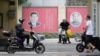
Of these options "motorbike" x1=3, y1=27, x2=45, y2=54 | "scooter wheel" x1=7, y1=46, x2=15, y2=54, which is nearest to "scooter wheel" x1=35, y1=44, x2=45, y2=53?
"motorbike" x1=3, y1=27, x2=45, y2=54

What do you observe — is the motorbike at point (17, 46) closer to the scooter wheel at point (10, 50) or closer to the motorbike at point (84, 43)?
the scooter wheel at point (10, 50)

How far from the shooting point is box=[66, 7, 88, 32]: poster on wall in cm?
4178

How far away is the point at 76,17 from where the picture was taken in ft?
138

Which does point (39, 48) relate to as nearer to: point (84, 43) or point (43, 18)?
point (84, 43)

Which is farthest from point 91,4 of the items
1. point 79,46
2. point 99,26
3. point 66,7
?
point 66,7

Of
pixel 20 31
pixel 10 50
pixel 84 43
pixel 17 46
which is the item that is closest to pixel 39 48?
pixel 17 46

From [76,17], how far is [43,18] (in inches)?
123

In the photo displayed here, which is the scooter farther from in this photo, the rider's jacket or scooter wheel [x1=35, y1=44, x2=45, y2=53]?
the rider's jacket

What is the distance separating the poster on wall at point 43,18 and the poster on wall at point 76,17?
1.24 metres

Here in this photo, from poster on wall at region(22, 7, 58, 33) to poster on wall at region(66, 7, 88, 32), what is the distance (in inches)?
48.7

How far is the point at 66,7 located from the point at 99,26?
52.8 ft

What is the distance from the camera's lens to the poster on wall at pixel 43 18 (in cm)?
4181

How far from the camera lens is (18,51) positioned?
23062mm

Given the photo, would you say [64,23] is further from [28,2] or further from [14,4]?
[28,2]
